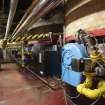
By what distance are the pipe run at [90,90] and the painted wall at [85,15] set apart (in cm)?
77

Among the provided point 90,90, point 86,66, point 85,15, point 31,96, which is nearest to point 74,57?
point 86,66

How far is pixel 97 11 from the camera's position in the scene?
312 cm

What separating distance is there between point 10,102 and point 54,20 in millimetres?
3192

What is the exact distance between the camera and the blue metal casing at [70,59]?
9.39 feet

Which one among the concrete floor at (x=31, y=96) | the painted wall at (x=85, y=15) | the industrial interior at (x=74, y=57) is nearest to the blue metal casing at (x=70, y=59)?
the industrial interior at (x=74, y=57)

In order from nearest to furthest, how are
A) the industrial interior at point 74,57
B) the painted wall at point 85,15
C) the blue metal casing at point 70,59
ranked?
the industrial interior at point 74,57
the blue metal casing at point 70,59
the painted wall at point 85,15

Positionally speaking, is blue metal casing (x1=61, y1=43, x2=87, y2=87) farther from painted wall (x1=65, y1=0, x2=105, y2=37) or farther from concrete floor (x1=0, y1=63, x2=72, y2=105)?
concrete floor (x1=0, y1=63, x2=72, y2=105)

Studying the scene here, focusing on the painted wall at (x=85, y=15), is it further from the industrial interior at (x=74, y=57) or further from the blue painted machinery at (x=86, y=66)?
the blue painted machinery at (x=86, y=66)

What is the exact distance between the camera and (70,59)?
9.97ft

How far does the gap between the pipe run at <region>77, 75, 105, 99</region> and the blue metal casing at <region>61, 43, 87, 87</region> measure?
0.66ft

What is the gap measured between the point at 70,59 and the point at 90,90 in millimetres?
692

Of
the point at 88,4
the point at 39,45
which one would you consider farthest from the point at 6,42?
the point at 88,4

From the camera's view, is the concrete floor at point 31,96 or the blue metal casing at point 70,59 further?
the concrete floor at point 31,96

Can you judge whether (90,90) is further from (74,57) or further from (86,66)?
(74,57)
